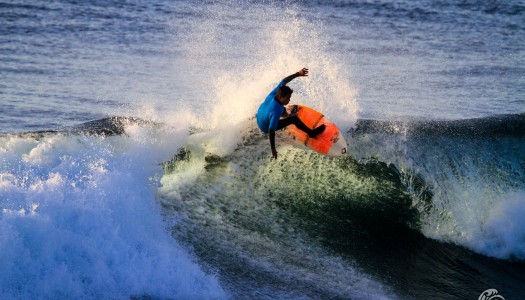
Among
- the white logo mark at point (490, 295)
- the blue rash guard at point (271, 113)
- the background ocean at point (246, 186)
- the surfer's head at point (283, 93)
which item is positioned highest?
the surfer's head at point (283, 93)

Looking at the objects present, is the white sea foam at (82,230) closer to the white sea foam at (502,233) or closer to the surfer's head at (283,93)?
the surfer's head at (283,93)

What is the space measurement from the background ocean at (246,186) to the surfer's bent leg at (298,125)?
122 cm

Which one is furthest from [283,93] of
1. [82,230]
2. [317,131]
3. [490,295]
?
[490,295]

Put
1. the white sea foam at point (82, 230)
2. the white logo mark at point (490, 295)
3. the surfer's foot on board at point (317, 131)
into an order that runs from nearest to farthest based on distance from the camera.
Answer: the white sea foam at point (82, 230) → the white logo mark at point (490, 295) → the surfer's foot on board at point (317, 131)

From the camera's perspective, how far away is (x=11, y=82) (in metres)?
17.0

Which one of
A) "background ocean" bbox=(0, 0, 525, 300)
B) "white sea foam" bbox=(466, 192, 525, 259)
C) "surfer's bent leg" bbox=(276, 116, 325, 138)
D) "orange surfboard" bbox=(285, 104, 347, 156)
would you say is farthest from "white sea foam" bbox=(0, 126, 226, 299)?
"white sea foam" bbox=(466, 192, 525, 259)

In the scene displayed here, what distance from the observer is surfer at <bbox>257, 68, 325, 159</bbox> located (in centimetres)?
1011

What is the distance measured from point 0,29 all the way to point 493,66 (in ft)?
53.9

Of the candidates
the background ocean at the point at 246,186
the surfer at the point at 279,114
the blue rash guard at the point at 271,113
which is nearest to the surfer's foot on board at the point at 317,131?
the surfer at the point at 279,114

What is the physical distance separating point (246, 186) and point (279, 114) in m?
1.72

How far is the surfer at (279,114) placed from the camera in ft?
33.2

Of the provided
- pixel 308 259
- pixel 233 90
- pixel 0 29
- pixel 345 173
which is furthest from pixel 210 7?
pixel 308 259

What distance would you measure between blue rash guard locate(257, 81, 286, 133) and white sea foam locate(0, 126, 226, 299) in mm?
1900

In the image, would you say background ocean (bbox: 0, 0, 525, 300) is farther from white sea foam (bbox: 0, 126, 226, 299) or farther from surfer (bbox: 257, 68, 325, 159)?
surfer (bbox: 257, 68, 325, 159)
